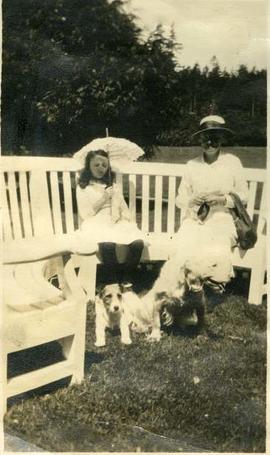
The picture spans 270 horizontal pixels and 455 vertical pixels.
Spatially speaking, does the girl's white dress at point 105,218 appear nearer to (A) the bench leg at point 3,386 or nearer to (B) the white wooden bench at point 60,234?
(B) the white wooden bench at point 60,234

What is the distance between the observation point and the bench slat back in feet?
6.74

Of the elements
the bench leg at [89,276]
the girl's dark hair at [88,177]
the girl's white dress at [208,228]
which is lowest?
the bench leg at [89,276]

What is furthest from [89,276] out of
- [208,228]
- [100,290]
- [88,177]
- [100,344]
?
[208,228]

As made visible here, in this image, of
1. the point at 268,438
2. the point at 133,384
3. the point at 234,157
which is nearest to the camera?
the point at 268,438

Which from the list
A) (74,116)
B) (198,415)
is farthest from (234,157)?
(198,415)

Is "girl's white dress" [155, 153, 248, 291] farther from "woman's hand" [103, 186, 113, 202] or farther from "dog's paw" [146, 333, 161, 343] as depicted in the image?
"woman's hand" [103, 186, 113, 202]

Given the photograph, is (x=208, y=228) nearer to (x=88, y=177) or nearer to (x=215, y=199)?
(x=215, y=199)

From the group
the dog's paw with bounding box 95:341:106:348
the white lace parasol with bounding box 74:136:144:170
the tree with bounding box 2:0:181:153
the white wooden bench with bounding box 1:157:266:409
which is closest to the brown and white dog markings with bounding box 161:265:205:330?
the white wooden bench with bounding box 1:157:266:409

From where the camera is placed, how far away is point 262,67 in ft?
6.20

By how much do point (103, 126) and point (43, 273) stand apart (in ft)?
2.07

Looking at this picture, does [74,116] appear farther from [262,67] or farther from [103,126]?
[262,67]

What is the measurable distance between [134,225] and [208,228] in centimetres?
32

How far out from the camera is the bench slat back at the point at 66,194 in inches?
80.9

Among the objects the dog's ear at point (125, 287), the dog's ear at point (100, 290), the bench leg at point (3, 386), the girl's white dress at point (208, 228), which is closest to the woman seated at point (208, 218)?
the girl's white dress at point (208, 228)
